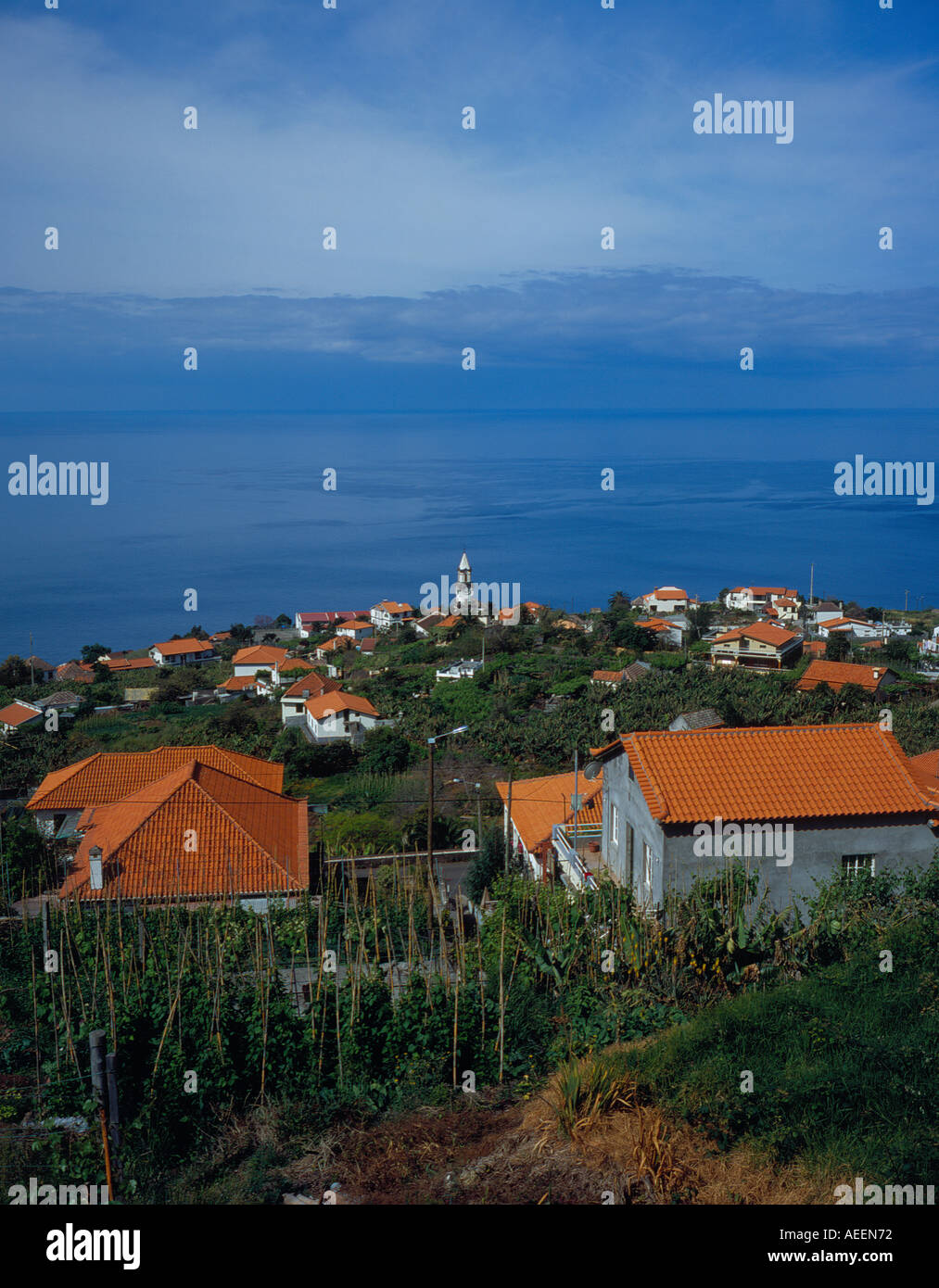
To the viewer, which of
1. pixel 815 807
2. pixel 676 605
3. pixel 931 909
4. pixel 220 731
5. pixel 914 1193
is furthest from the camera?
pixel 676 605

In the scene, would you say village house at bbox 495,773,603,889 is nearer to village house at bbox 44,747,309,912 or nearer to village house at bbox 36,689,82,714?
village house at bbox 44,747,309,912

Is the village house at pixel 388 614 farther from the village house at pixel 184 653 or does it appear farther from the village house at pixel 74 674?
the village house at pixel 74 674

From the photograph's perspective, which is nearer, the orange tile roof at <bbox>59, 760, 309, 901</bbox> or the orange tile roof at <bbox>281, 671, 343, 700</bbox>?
the orange tile roof at <bbox>59, 760, 309, 901</bbox>

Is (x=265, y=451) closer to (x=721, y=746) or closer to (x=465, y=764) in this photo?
(x=465, y=764)

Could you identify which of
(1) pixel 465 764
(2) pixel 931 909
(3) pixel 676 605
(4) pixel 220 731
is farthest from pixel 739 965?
(3) pixel 676 605

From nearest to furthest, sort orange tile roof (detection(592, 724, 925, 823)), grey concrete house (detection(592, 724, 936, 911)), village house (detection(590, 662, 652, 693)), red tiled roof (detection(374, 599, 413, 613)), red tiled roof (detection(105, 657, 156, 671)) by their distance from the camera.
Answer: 1. grey concrete house (detection(592, 724, 936, 911))
2. orange tile roof (detection(592, 724, 925, 823))
3. village house (detection(590, 662, 652, 693))
4. red tiled roof (detection(105, 657, 156, 671))
5. red tiled roof (detection(374, 599, 413, 613))

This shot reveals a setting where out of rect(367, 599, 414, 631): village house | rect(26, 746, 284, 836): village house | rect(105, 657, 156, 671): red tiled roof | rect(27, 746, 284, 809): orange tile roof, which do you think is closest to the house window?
rect(26, 746, 284, 836): village house

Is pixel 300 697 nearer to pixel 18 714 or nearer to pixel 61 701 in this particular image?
pixel 18 714

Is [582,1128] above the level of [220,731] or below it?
below
